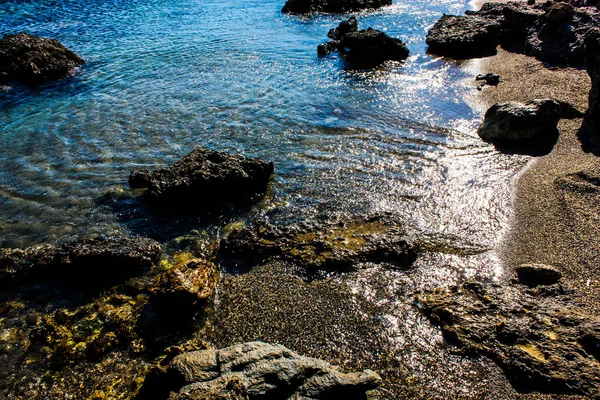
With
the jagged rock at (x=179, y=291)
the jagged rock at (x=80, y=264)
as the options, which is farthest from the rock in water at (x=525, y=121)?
the jagged rock at (x=80, y=264)

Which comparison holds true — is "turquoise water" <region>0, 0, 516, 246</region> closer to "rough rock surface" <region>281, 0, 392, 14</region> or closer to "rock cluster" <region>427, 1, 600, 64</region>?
"rock cluster" <region>427, 1, 600, 64</region>

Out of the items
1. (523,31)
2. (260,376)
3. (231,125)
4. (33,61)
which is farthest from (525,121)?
(33,61)

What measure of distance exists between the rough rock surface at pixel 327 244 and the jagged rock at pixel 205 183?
151 centimetres

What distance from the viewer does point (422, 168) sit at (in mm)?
9500

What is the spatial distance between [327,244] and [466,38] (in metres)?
17.3

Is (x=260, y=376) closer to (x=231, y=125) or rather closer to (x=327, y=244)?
(x=327, y=244)

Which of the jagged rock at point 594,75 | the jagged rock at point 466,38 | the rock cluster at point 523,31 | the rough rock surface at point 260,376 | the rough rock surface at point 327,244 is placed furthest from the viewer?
the jagged rock at point 466,38

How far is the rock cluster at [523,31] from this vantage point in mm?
16172

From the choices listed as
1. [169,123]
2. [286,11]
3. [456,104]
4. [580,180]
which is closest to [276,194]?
[169,123]

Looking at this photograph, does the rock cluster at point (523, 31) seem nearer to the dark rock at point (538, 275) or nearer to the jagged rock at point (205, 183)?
the dark rock at point (538, 275)

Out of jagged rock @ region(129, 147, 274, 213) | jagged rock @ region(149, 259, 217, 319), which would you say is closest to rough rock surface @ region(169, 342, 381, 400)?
jagged rock @ region(149, 259, 217, 319)

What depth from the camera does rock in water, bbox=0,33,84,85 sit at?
17578mm

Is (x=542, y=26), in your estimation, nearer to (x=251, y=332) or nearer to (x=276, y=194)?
(x=276, y=194)

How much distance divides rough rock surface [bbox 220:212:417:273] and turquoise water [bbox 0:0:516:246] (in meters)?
0.85
